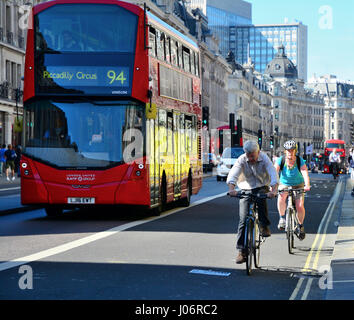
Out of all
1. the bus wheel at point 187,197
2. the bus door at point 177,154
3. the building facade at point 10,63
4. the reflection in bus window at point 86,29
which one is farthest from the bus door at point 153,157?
the building facade at point 10,63

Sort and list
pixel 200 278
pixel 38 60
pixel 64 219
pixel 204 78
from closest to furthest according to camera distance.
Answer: pixel 200 278, pixel 38 60, pixel 64 219, pixel 204 78

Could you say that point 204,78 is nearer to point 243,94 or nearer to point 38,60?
point 243,94

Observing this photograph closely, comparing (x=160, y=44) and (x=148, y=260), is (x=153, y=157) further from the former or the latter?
(x=148, y=260)

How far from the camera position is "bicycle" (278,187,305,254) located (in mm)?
12992

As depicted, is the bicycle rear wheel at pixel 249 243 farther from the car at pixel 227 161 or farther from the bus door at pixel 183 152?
the car at pixel 227 161

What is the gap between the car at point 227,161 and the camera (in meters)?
46.8

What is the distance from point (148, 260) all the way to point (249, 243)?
1.66m

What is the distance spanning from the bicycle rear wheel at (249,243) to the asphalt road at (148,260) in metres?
0.14

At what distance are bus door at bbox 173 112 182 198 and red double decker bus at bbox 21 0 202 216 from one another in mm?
3113

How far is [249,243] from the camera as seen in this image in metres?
10.4
